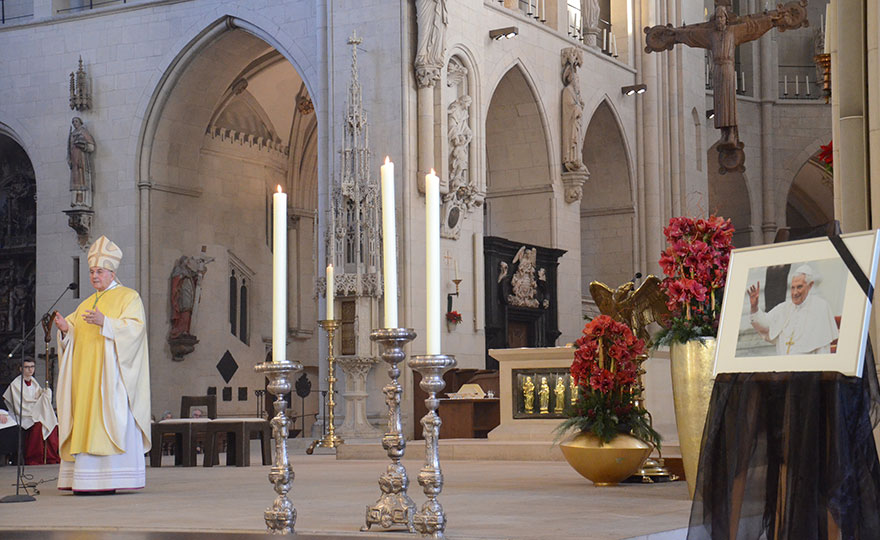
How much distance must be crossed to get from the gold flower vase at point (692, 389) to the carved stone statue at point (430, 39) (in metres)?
12.2

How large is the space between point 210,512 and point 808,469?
3543 mm

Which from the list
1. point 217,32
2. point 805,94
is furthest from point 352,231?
point 805,94

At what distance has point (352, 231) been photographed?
16797 mm

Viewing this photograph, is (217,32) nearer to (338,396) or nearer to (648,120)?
(338,396)

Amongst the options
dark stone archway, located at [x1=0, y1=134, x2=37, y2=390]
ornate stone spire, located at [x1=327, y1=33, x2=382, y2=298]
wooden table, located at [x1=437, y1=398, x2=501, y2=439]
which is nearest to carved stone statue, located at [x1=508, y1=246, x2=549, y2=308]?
ornate stone spire, located at [x1=327, y1=33, x2=382, y2=298]

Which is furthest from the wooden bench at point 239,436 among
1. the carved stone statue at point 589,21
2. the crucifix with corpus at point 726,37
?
the carved stone statue at point 589,21

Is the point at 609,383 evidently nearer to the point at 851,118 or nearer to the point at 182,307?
the point at 851,118

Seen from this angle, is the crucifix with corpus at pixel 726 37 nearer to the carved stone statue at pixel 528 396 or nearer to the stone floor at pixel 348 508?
the carved stone statue at pixel 528 396

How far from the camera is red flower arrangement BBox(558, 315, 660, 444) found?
25.7ft

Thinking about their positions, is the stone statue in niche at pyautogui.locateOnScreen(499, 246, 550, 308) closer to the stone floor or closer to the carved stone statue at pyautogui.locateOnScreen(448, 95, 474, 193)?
the carved stone statue at pyautogui.locateOnScreen(448, 95, 474, 193)

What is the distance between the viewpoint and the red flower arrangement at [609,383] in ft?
25.7

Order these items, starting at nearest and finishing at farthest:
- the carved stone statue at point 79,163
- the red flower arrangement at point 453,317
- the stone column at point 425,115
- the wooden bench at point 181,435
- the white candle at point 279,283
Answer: the white candle at point 279,283, the wooden bench at point 181,435, the stone column at point 425,115, the red flower arrangement at point 453,317, the carved stone statue at point 79,163

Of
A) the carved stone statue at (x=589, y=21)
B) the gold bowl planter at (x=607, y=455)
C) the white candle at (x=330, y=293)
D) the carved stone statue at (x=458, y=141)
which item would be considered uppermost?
the carved stone statue at (x=589, y=21)

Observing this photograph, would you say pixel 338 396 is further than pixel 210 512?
Yes
